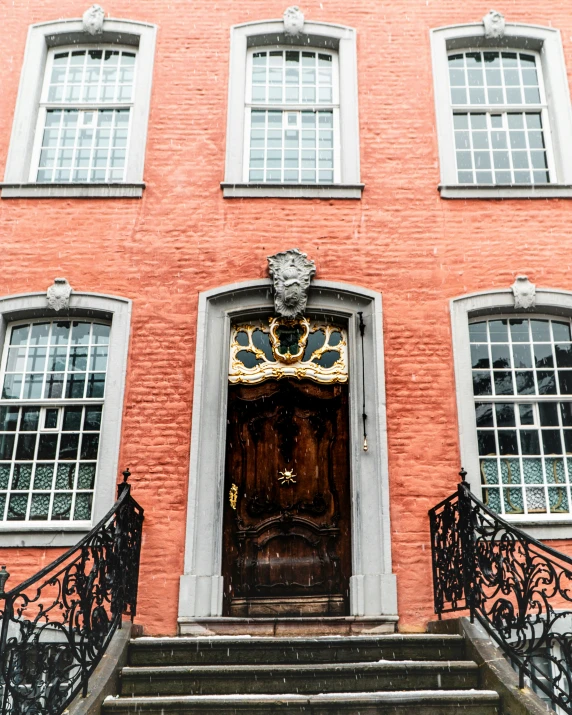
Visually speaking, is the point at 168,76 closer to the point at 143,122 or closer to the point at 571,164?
the point at 143,122

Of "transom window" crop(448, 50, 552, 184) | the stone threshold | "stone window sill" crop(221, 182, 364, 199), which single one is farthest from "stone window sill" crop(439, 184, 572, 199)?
the stone threshold

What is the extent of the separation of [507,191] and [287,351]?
10.1ft

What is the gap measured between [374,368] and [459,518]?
2.02 meters

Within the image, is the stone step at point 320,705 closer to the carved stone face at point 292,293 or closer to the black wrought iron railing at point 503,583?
the black wrought iron railing at point 503,583

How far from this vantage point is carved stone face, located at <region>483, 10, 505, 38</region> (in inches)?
361

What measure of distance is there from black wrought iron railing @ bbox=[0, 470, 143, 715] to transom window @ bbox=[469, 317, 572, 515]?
3.54 m

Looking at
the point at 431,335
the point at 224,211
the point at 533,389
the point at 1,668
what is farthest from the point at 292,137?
the point at 1,668

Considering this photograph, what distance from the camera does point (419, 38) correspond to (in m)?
9.20

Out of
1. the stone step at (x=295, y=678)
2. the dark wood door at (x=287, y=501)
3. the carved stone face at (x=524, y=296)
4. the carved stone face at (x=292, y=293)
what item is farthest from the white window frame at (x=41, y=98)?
the stone step at (x=295, y=678)

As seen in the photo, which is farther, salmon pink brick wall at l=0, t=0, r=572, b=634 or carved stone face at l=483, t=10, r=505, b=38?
carved stone face at l=483, t=10, r=505, b=38

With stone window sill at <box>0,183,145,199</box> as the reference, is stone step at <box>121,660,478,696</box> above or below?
below

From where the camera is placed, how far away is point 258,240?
27.0ft

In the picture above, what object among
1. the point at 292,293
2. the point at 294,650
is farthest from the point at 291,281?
the point at 294,650

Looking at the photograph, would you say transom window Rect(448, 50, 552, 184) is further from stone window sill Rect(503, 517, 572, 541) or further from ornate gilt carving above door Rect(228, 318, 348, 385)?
stone window sill Rect(503, 517, 572, 541)
